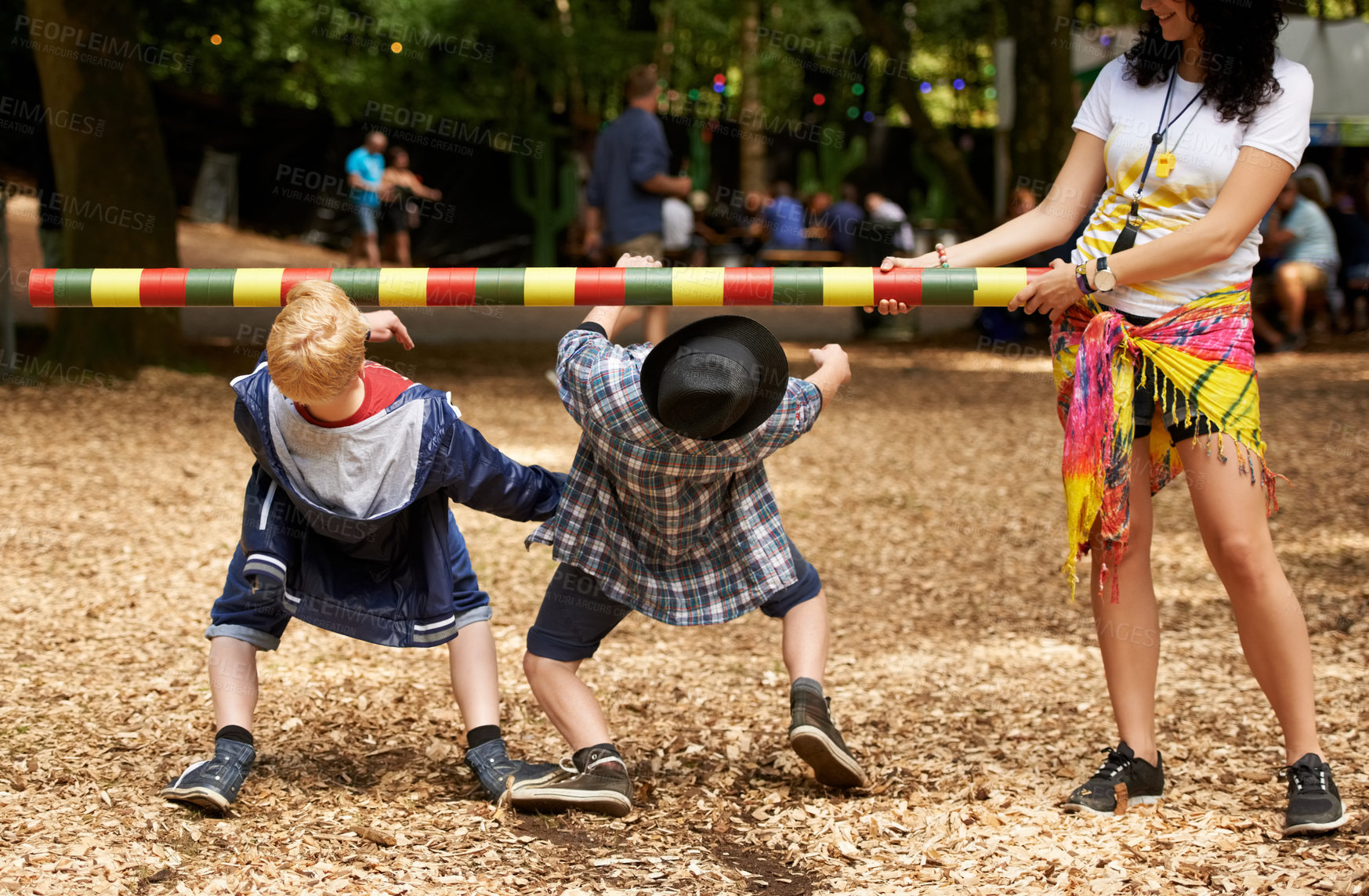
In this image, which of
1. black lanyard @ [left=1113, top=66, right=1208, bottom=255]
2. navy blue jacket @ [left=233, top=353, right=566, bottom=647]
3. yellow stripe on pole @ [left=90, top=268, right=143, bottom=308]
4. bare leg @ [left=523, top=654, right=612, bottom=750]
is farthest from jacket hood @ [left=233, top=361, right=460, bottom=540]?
black lanyard @ [left=1113, top=66, right=1208, bottom=255]

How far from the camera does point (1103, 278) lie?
2.74m

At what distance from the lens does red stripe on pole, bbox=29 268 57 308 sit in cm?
306

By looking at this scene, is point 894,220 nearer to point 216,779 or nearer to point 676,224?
point 676,224

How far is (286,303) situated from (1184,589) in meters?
3.69

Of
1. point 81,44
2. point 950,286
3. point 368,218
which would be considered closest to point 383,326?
point 950,286

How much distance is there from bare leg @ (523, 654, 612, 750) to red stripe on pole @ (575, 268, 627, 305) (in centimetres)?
83

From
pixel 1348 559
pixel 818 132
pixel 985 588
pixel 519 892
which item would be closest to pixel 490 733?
pixel 519 892

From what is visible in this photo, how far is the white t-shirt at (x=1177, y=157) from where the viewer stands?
2.66 metres

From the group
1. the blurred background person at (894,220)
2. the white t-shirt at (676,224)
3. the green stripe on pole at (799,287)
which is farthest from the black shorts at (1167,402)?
the blurred background person at (894,220)

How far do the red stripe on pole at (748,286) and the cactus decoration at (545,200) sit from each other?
728 inches

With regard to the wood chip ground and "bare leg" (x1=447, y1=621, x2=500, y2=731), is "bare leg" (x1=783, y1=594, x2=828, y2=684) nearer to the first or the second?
the wood chip ground

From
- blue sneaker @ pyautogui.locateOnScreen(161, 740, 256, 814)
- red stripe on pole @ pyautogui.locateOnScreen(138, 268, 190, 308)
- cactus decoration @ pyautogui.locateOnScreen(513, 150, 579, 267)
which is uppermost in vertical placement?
cactus decoration @ pyautogui.locateOnScreen(513, 150, 579, 267)

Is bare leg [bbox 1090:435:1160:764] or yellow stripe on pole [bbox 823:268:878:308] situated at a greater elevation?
yellow stripe on pole [bbox 823:268:878:308]

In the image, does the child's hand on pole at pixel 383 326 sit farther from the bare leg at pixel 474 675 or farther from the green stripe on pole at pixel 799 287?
the green stripe on pole at pixel 799 287
